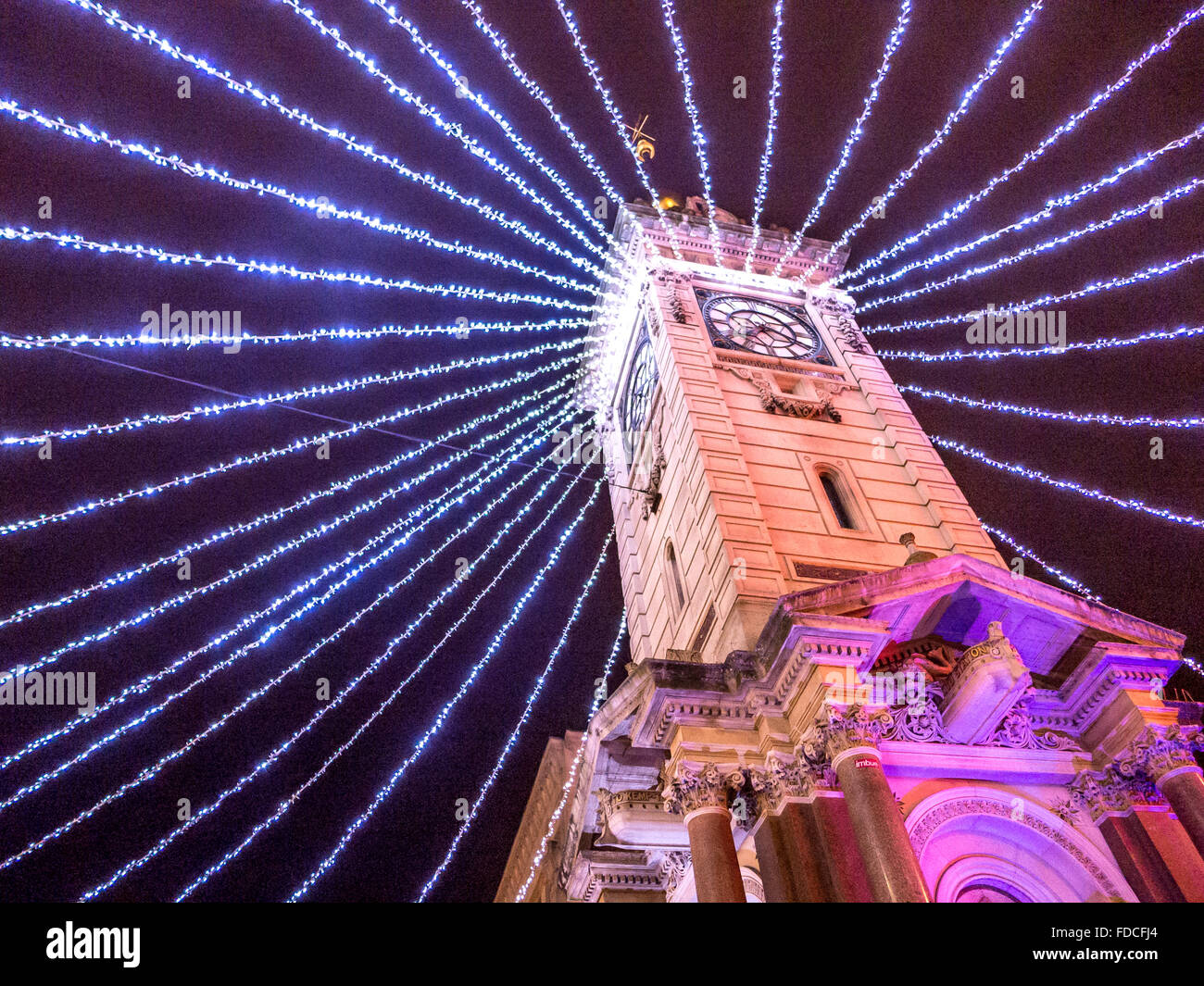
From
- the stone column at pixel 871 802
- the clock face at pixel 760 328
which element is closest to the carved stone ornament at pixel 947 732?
the stone column at pixel 871 802

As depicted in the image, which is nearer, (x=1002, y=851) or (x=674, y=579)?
(x=1002, y=851)

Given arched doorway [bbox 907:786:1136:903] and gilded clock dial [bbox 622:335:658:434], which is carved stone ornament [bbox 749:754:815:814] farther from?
gilded clock dial [bbox 622:335:658:434]

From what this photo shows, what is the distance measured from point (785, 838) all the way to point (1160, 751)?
5128 mm

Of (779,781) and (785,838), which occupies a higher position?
(779,781)

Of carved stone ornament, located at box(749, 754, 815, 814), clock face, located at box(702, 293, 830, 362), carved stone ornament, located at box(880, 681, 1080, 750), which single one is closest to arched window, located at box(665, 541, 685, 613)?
clock face, located at box(702, 293, 830, 362)

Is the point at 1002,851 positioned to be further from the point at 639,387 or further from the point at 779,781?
the point at 639,387

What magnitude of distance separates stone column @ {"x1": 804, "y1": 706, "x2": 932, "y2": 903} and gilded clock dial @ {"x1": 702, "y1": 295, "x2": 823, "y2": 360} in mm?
11589

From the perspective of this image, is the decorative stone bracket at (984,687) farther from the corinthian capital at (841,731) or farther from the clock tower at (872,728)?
the corinthian capital at (841,731)

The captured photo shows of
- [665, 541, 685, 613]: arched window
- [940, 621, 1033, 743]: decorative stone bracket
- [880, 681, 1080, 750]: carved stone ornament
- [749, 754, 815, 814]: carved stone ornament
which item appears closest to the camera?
[749, 754, 815, 814]: carved stone ornament

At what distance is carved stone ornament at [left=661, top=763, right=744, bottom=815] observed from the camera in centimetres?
1177

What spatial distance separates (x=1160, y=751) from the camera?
12078 mm

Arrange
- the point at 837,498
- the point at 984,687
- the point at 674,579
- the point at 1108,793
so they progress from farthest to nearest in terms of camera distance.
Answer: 1. the point at 674,579
2. the point at 837,498
3. the point at 1108,793
4. the point at 984,687

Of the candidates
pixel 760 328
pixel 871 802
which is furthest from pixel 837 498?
pixel 871 802

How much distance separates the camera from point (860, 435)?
63.6ft
